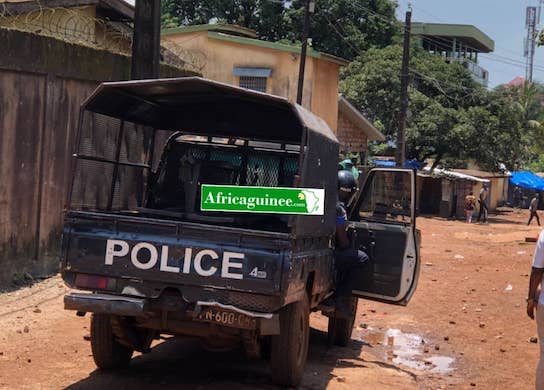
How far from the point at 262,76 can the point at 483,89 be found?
20.8 meters

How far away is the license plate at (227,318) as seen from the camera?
5.91 metres

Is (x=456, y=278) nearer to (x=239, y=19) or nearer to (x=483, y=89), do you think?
(x=483, y=89)

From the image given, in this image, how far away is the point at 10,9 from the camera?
40.8ft

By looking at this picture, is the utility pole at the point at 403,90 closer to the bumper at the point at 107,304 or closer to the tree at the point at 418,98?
the tree at the point at 418,98

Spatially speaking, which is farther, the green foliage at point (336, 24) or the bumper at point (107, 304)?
A: the green foliage at point (336, 24)

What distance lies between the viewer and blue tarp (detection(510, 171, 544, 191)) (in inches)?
2319

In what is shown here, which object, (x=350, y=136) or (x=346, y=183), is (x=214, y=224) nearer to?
(x=346, y=183)

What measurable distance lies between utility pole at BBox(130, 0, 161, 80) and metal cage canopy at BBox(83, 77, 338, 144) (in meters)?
1.39

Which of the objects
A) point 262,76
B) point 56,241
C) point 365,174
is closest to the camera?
point 365,174

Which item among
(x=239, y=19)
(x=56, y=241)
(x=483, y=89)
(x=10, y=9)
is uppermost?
(x=239, y=19)

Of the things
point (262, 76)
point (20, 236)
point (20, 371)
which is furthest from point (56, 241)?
point (262, 76)

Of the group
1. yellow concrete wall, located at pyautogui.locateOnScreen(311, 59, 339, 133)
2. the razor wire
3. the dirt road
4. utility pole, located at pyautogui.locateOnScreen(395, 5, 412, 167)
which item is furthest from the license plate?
utility pole, located at pyautogui.locateOnScreen(395, 5, 412, 167)

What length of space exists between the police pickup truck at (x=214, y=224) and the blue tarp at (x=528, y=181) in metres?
52.9

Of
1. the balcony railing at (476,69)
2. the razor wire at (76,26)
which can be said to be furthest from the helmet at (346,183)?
the balcony railing at (476,69)
